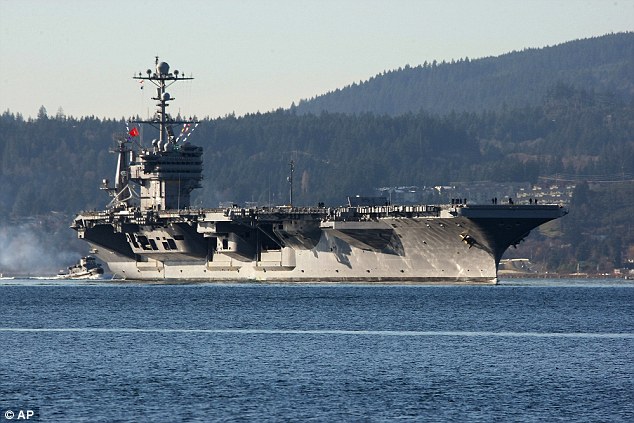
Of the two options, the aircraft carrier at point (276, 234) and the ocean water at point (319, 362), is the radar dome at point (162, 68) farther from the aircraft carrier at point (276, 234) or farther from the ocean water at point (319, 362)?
the ocean water at point (319, 362)

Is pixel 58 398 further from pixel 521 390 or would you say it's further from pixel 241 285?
pixel 241 285

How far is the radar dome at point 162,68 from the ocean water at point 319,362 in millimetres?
26927

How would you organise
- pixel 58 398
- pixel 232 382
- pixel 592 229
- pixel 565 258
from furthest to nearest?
pixel 592 229
pixel 565 258
pixel 232 382
pixel 58 398

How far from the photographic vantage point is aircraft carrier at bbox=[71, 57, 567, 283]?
63.8m

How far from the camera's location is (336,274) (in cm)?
7050

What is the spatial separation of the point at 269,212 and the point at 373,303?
45.3 ft

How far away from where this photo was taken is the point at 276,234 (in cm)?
7106

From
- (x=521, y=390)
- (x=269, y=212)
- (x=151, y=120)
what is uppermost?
(x=151, y=120)

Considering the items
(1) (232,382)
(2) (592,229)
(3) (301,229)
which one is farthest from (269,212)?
(2) (592,229)

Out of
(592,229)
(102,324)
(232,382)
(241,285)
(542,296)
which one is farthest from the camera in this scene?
(592,229)

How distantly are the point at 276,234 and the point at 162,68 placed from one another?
16768 millimetres

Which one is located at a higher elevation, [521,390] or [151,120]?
[151,120]

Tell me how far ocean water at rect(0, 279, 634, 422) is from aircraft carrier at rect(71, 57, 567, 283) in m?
5.94

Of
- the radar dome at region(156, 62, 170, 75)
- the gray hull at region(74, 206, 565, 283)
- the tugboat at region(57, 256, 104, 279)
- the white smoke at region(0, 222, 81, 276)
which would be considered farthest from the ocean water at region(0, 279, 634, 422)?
the white smoke at region(0, 222, 81, 276)
